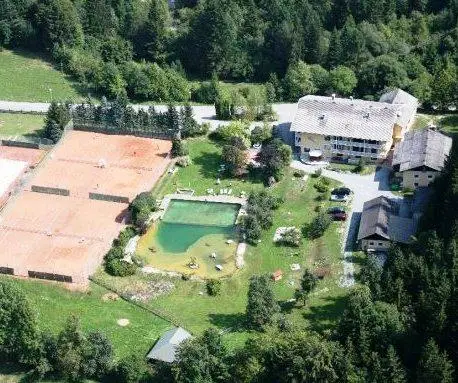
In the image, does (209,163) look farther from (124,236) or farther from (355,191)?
(355,191)

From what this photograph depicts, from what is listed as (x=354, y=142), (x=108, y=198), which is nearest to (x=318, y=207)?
(x=354, y=142)

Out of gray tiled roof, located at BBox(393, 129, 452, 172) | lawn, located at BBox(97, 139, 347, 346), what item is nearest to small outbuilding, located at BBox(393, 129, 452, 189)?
gray tiled roof, located at BBox(393, 129, 452, 172)

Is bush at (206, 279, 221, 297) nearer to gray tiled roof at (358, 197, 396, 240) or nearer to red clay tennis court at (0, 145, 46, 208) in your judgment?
gray tiled roof at (358, 197, 396, 240)

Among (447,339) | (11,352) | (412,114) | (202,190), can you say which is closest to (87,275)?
(11,352)

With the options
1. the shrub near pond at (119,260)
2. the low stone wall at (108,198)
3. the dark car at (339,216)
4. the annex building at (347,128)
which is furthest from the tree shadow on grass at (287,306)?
the annex building at (347,128)

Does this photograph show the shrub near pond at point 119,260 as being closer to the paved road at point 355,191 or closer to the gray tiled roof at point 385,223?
the paved road at point 355,191
